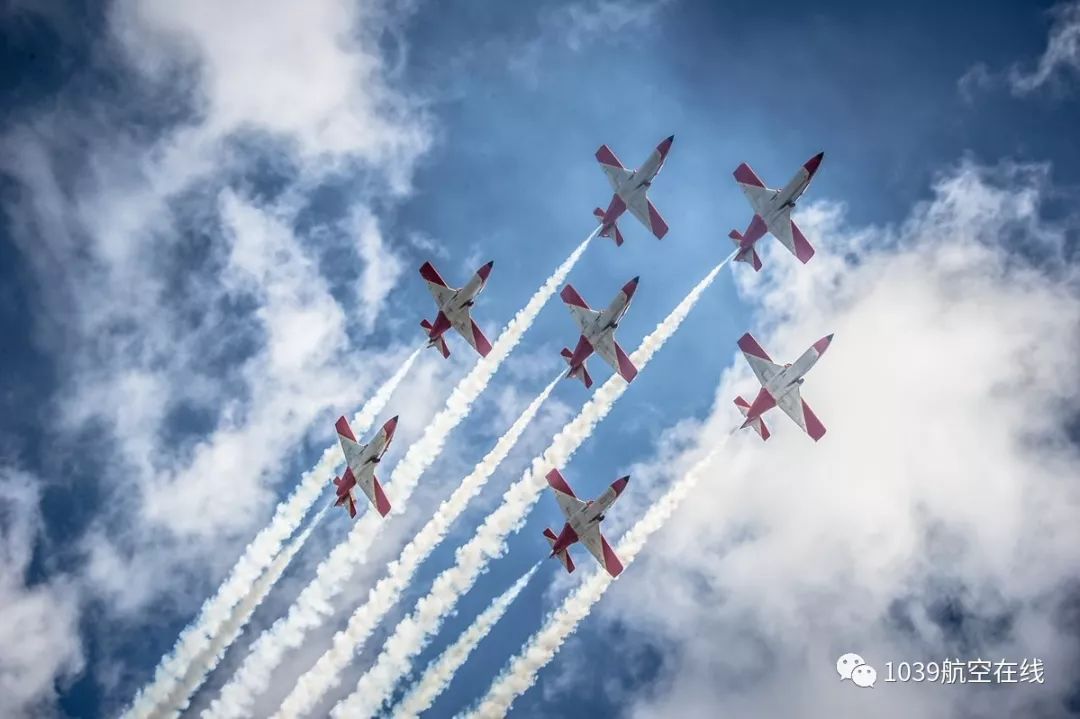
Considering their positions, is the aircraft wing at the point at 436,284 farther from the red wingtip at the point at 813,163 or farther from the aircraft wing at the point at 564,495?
the red wingtip at the point at 813,163

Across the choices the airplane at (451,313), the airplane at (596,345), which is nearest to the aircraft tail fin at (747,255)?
the airplane at (596,345)

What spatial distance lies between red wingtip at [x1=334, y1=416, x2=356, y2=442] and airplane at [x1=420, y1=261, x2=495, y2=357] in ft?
29.4

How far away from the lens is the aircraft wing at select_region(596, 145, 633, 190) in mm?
73500

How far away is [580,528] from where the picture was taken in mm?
65812

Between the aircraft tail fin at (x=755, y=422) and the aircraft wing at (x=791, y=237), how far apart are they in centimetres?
1222

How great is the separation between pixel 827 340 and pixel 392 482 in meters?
34.9

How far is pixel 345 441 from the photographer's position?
220 ft

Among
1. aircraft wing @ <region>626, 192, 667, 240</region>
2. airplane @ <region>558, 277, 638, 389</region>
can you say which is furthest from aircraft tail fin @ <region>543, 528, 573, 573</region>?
aircraft wing @ <region>626, 192, 667, 240</region>

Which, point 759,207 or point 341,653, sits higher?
point 759,207

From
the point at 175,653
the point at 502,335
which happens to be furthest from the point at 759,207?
the point at 175,653

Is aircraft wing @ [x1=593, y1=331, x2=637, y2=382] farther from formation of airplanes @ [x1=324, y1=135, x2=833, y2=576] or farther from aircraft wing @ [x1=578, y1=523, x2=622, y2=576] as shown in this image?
aircraft wing @ [x1=578, y1=523, x2=622, y2=576]

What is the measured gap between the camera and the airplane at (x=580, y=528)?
65.4 meters

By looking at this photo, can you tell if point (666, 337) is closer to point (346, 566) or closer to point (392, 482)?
point (392, 482)

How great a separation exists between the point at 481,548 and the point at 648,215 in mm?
30557
